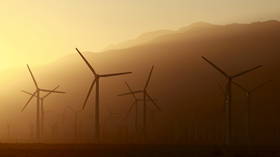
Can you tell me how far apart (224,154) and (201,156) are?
3.03 m

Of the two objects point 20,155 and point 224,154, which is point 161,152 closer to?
point 224,154

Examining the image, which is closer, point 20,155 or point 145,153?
point 20,155

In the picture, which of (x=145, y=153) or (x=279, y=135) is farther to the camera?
(x=279, y=135)

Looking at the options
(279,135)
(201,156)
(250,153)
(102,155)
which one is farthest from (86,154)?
(279,135)

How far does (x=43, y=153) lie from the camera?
214ft

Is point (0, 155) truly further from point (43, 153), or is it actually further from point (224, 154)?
point (224, 154)

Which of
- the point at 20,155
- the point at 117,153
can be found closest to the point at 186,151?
the point at 117,153

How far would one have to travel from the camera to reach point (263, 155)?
216 feet

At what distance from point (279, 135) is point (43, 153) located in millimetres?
142475

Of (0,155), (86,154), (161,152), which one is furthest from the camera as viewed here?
(161,152)

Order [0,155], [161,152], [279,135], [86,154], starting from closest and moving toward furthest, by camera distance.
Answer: [0,155] → [86,154] → [161,152] → [279,135]

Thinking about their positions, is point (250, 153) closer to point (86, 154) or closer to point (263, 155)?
point (263, 155)

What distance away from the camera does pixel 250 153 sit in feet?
225

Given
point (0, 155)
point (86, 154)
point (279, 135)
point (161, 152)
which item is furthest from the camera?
point (279, 135)
